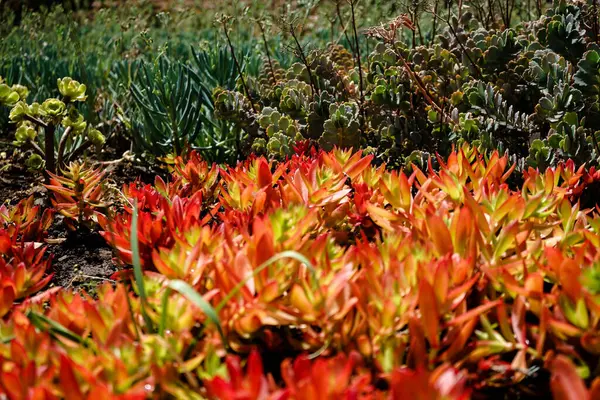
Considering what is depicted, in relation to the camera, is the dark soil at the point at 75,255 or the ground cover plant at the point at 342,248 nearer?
the ground cover plant at the point at 342,248

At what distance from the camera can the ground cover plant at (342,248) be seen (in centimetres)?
116

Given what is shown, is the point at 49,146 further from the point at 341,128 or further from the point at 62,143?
the point at 341,128

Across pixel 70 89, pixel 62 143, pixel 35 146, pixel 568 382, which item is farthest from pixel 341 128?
pixel 568 382

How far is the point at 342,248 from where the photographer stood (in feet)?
5.04

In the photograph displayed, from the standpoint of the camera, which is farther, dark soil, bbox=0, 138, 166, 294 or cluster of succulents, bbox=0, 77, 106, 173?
cluster of succulents, bbox=0, 77, 106, 173

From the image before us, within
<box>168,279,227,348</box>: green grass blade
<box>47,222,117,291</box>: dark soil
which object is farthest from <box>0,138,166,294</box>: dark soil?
<box>168,279,227,348</box>: green grass blade

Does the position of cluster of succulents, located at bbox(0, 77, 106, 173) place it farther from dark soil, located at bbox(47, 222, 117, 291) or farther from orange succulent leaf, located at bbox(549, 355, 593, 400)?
orange succulent leaf, located at bbox(549, 355, 593, 400)

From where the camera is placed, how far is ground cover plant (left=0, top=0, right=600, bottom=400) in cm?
116

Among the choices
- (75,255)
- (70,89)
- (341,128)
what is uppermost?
→ (70,89)

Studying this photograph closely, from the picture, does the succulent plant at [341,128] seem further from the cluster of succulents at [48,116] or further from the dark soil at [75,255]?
the cluster of succulents at [48,116]

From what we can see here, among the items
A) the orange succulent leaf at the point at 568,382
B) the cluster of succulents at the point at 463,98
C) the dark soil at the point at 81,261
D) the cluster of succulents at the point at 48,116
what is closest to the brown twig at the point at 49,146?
the cluster of succulents at the point at 48,116

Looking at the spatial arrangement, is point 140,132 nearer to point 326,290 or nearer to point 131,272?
point 131,272

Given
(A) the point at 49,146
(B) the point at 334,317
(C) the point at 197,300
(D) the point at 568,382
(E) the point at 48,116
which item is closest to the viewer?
(D) the point at 568,382

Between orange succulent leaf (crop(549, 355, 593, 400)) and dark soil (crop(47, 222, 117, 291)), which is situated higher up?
orange succulent leaf (crop(549, 355, 593, 400))
